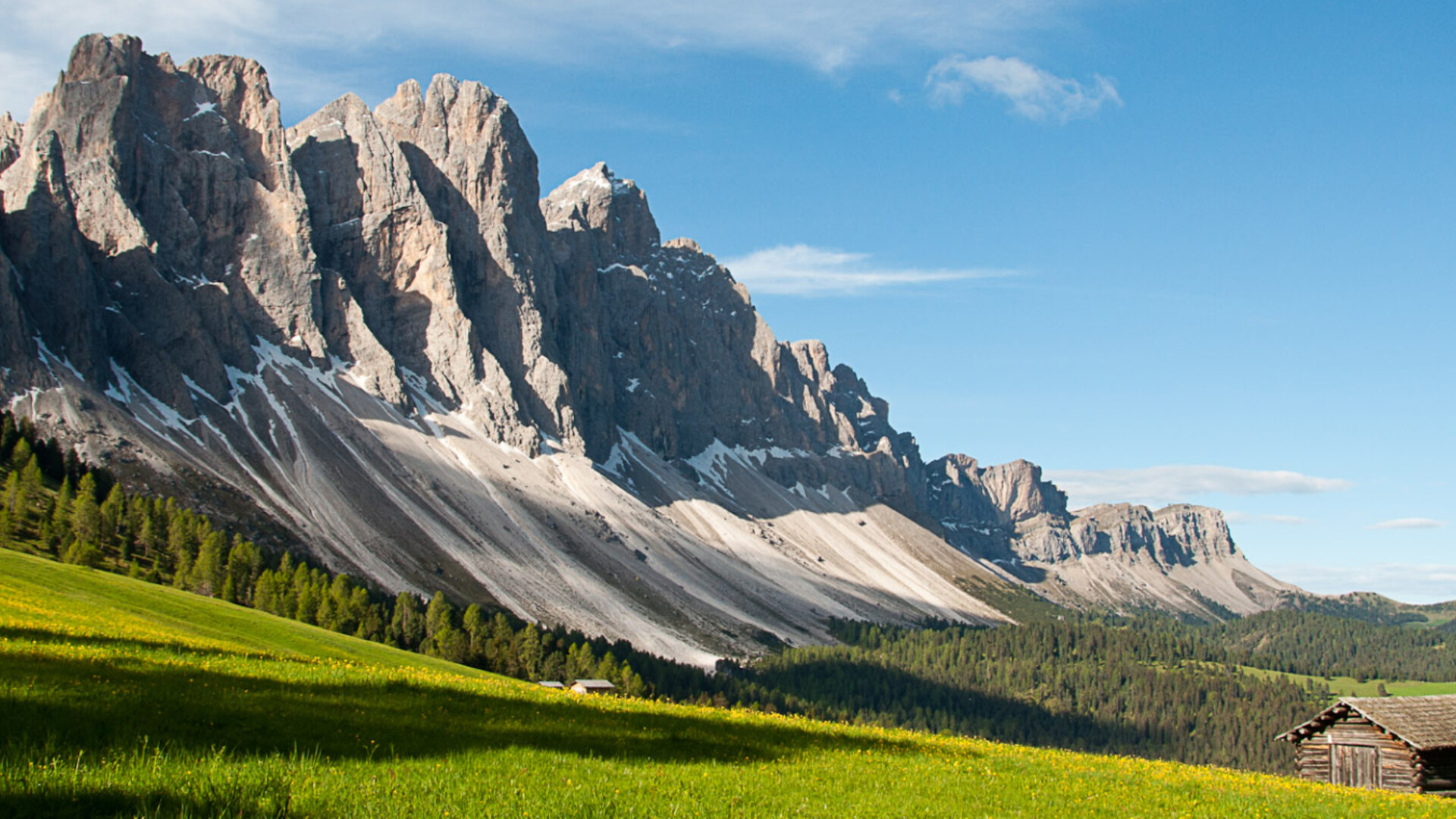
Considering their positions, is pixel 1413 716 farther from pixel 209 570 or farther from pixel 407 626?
pixel 209 570

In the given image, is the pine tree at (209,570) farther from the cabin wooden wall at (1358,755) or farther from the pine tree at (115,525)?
the cabin wooden wall at (1358,755)

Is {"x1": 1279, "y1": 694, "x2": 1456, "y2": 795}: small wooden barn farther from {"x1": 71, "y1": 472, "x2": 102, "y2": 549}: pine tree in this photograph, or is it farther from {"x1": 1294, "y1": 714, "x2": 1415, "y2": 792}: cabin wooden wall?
{"x1": 71, "y1": 472, "x2": 102, "y2": 549}: pine tree

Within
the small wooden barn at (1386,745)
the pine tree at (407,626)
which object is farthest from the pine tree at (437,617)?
the small wooden barn at (1386,745)

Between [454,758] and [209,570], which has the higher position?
[454,758]

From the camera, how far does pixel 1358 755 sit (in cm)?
4044

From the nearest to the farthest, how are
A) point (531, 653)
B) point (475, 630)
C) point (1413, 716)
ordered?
point (1413, 716), point (475, 630), point (531, 653)

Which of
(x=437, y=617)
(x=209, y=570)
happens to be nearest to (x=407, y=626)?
(x=437, y=617)

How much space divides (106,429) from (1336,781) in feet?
596

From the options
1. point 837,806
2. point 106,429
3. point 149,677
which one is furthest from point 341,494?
point 837,806

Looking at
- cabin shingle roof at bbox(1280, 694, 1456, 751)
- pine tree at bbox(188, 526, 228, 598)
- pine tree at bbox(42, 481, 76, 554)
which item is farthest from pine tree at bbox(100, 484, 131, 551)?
cabin shingle roof at bbox(1280, 694, 1456, 751)

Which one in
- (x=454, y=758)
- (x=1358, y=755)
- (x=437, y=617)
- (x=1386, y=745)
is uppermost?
(x=454, y=758)

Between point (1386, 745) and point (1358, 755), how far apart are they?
1.49 meters

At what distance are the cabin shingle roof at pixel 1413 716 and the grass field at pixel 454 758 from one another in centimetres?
1097

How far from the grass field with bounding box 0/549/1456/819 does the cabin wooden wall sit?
457 inches
